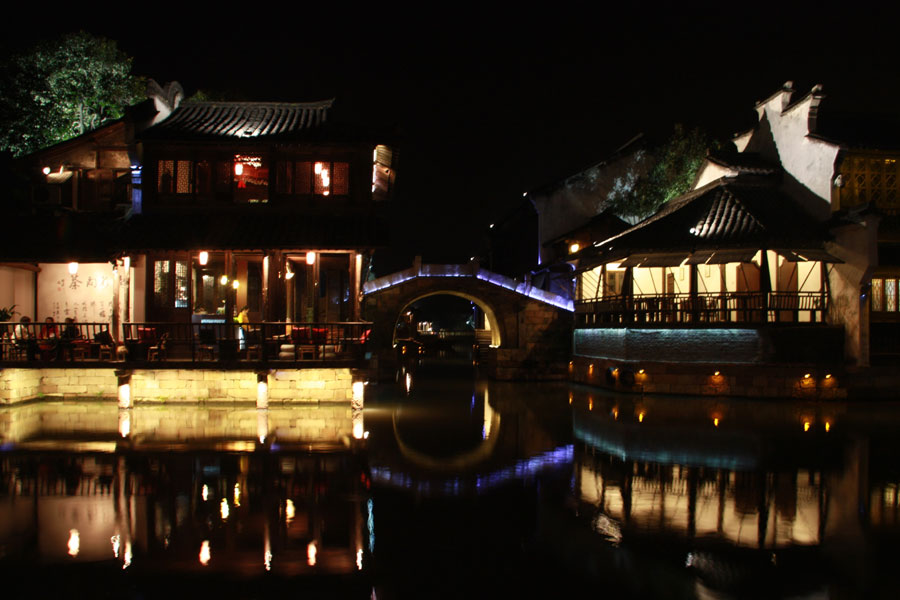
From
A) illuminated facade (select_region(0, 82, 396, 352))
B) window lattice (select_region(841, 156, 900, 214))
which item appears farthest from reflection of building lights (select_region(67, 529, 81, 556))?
window lattice (select_region(841, 156, 900, 214))

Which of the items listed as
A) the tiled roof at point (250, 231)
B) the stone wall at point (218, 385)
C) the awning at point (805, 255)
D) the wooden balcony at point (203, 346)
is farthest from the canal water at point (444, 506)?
the awning at point (805, 255)

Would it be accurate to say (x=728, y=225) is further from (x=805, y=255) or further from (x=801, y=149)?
(x=801, y=149)

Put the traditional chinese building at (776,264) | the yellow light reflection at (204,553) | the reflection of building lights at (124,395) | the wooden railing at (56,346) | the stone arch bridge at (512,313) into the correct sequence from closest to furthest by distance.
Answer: the yellow light reflection at (204,553), the reflection of building lights at (124,395), the wooden railing at (56,346), the traditional chinese building at (776,264), the stone arch bridge at (512,313)

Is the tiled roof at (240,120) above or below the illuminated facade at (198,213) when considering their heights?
above

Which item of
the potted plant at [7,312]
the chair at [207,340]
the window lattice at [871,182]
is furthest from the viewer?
the window lattice at [871,182]

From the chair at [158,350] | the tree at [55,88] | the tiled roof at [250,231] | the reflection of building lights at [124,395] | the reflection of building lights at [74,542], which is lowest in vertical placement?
the reflection of building lights at [74,542]

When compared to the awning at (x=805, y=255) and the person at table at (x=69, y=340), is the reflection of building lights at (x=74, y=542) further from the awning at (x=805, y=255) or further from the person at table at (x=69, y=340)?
the awning at (x=805, y=255)

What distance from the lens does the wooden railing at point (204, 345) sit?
776 inches

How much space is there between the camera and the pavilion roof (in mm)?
24062

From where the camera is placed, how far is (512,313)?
106 feet

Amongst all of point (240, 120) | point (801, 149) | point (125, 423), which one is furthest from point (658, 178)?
point (125, 423)

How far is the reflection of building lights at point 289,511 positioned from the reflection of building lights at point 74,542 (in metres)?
2.79

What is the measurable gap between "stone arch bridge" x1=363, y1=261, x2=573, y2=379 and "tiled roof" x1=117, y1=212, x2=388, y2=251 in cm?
977

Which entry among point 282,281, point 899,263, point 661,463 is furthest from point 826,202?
point 282,281
